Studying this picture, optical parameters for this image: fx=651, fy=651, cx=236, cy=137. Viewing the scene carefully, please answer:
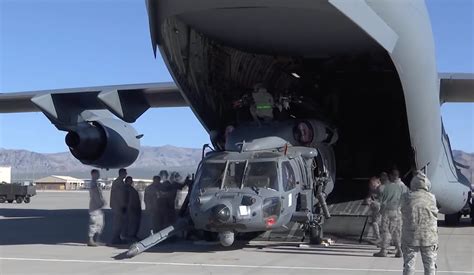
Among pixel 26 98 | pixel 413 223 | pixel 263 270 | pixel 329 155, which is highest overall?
pixel 26 98

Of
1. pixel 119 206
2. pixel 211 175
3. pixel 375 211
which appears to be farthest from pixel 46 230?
pixel 375 211

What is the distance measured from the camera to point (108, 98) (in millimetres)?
17891

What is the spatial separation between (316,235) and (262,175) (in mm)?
2092

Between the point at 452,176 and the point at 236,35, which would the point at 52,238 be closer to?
the point at 236,35

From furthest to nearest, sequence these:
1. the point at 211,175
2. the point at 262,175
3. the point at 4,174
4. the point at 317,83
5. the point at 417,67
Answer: the point at 4,174 < the point at 317,83 < the point at 211,175 < the point at 262,175 < the point at 417,67

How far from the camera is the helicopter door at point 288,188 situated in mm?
12789

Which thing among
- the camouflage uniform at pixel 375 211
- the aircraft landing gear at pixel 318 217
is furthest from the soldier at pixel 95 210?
the camouflage uniform at pixel 375 211

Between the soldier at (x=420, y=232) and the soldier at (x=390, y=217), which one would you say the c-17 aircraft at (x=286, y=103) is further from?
the soldier at (x=420, y=232)

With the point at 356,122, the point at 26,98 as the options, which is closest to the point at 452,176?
the point at 356,122

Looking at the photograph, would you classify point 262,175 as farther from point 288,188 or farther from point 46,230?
point 46,230

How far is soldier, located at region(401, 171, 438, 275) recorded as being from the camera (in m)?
7.87

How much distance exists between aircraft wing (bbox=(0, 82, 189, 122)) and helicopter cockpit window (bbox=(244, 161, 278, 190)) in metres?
5.07

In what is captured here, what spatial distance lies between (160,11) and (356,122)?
25.3ft

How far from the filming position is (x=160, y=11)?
1226 centimetres
